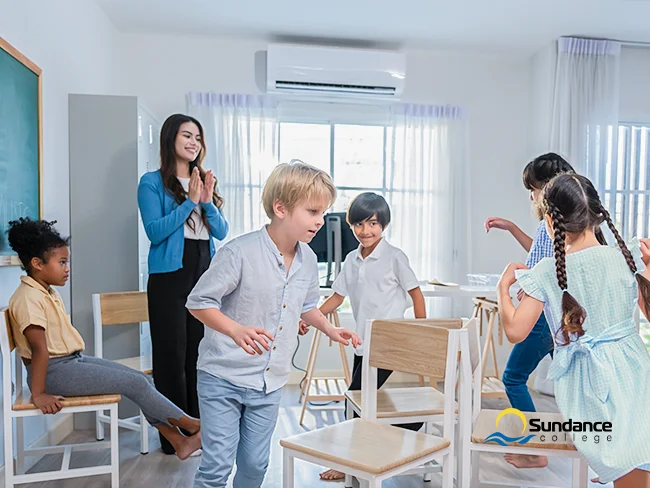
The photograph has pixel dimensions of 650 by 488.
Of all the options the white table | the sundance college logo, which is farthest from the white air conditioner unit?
the sundance college logo

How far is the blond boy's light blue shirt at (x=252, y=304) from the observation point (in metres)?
1.56

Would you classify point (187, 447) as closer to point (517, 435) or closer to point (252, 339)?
point (252, 339)

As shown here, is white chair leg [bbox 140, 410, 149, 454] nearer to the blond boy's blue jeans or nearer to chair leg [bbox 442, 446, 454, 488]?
the blond boy's blue jeans

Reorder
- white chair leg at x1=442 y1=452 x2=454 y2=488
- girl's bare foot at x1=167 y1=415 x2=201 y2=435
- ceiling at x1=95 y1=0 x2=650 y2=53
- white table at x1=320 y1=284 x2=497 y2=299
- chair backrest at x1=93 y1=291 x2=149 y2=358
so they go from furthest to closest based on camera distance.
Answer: ceiling at x1=95 y1=0 x2=650 y2=53 < white table at x1=320 y1=284 x2=497 y2=299 < chair backrest at x1=93 y1=291 x2=149 y2=358 < girl's bare foot at x1=167 y1=415 x2=201 y2=435 < white chair leg at x1=442 y1=452 x2=454 y2=488

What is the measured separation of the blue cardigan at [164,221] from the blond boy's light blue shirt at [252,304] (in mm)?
1066

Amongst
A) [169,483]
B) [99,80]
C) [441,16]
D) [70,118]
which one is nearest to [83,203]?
[70,118]

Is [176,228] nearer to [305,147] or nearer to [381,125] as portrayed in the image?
[305,147]

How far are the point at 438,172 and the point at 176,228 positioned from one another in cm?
234

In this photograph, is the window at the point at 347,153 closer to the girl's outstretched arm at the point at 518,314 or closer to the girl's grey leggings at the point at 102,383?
the girl's grey leggings at the point at 102,383

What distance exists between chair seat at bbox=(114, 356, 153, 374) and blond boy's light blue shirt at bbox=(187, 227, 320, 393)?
1.25m

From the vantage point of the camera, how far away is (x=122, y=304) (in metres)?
2.86

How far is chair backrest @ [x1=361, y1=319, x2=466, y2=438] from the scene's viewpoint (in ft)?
5.64

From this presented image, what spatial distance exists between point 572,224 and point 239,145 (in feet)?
9.51

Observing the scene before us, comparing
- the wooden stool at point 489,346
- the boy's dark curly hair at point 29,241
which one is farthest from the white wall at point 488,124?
the boy's dark curly hair at point 29,241
